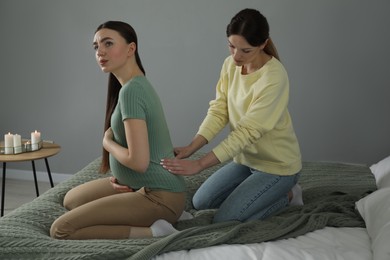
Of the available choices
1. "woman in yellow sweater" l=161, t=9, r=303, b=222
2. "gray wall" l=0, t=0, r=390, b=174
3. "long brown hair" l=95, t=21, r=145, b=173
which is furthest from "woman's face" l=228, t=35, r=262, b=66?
"gray wall" l=0, t=0, r=390, b=174

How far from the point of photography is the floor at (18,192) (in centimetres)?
335

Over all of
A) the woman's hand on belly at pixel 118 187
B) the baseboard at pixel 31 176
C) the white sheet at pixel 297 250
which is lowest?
the baseboard at pixel 31 176

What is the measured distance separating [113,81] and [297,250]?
847mm

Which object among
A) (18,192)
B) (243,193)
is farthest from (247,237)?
(18,192)

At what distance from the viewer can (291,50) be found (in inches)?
125

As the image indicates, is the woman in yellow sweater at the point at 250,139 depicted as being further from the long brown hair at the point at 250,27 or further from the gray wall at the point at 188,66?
the gray wall at the point at 188,66

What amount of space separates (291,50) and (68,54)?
1.39 m

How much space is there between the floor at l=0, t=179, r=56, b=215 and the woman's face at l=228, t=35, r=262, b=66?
6.09 feet

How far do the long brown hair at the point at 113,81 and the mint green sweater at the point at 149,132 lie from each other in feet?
0.35

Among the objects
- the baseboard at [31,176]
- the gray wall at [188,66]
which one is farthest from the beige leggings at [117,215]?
the baseboard at [31,176]

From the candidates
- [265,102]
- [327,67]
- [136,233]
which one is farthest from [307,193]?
[327,67]

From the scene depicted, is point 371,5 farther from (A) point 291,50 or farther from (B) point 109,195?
(B) point 109,195

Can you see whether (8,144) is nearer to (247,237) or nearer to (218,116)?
(218,116)

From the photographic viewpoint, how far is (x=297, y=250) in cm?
161
